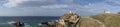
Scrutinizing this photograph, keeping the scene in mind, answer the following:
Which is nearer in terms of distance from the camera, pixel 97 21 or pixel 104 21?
pixel 97 21

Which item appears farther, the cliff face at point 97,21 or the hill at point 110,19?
the hill at point 110,19

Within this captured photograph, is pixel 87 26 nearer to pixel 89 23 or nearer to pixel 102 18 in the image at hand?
pixel 89 23

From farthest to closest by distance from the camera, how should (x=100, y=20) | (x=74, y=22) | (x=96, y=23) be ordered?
1. (x=74, y=22)
2. (x=100, y=20)
3. (x=96, y=23)

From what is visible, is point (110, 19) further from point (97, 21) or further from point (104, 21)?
point (97, 21)

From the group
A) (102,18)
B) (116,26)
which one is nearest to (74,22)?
(102,18)

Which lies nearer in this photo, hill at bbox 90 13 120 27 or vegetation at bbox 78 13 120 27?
vegetation at bbox 78 13 120 27

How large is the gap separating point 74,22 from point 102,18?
365 centimetres

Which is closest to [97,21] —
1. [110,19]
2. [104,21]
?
[104,21]

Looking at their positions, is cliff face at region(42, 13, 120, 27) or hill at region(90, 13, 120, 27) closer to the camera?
cliff face at region(42, 13, 120, 27)

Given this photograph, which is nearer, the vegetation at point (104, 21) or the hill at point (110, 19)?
the vegetation at point (104, 21)

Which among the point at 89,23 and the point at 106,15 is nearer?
the point at 89,23

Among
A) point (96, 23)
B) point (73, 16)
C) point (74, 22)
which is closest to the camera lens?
point (96, 23)

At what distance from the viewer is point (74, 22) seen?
31828 millimetres

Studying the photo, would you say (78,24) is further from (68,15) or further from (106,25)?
(68,15)
